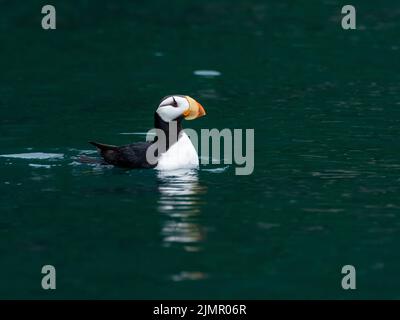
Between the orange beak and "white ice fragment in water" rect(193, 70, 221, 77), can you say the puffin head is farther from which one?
"white ice fragment in water" rect(193, 70, 221, 77)

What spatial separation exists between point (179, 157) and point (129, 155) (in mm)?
625

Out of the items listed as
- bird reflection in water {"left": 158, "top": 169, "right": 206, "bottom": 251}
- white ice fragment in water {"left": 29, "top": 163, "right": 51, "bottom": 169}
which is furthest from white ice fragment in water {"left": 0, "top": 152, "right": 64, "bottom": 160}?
bird reflection in water {"left": 158, "top": 169, "right": 206, "bottom": 251}

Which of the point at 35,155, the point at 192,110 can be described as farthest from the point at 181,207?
the point at 35,155

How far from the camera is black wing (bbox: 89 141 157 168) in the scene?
13.8 metres

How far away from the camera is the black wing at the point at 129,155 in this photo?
13.8m

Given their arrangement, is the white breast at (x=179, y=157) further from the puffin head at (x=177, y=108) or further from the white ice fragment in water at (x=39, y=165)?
the white ice fragment in water at (x=39, y=165)

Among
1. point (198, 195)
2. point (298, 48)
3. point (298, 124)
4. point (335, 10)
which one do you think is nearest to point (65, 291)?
point (198, 195)

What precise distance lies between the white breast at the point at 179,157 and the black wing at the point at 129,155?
5.9 inches

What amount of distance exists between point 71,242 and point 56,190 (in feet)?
7.16

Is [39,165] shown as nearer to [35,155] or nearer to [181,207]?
[35,155]

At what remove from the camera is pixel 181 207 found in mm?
12195

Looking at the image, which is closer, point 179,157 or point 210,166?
point 179,157

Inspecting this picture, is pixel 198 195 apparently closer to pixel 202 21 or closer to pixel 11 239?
pixel 11 239

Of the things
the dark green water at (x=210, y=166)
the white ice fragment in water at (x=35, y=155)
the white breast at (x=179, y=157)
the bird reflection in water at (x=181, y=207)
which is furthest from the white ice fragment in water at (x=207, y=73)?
the bird reflection in water at (x=181, y=207)
